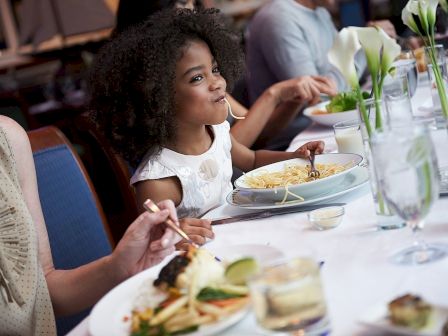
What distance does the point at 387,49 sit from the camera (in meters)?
1.17

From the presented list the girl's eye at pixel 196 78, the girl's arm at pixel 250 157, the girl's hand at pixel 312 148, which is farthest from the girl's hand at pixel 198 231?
the girl's arm at pixel 250 157

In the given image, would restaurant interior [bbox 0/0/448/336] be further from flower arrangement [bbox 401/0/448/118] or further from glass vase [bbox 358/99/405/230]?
flower arrangement [bbox 401/0/448/118]

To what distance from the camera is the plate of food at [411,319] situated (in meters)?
0.71

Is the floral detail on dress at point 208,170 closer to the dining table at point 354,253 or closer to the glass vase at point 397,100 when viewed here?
the dining table at point 354,253

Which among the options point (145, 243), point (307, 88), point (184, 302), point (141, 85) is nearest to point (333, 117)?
point (307, 88)

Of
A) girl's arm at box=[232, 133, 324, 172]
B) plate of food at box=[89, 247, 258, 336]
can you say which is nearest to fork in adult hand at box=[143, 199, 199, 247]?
plate of food at box=[89, 247, 258, 336]

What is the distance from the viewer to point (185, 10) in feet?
7.01

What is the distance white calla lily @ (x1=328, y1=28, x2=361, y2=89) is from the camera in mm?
1132

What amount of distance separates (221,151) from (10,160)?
0.74 metres

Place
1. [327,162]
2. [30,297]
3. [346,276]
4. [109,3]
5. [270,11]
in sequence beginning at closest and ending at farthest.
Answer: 1. [346,276]
2. [30,297]
3. [327,162]
4. [270,11]
5. [109,3]

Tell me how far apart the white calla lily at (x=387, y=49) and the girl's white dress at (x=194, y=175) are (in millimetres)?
760

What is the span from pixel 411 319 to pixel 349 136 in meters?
1.11

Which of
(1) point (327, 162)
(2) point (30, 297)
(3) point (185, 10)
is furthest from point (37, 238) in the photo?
(3) point (185, 10)

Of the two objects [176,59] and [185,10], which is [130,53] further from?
[185,10]
